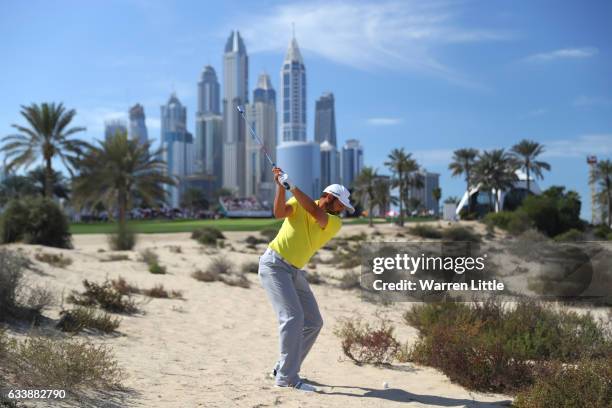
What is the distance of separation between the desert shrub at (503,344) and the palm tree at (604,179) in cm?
6446

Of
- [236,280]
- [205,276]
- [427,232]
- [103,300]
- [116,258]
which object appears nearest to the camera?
[103,300]

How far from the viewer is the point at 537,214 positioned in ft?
168

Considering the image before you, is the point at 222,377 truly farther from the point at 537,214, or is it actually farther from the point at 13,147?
the point at 537,214

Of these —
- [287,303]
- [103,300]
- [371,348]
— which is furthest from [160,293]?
[287,303]

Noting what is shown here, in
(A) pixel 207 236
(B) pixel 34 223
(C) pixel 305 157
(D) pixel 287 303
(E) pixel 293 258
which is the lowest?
(A) pixel 207 236

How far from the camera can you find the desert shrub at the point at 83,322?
7.62 m

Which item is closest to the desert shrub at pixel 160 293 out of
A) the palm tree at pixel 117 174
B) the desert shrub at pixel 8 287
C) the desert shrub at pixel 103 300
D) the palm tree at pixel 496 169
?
the desert shrub at pixel 103 300

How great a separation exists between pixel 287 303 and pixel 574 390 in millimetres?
2423

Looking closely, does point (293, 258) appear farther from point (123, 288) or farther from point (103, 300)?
point (123, 288)

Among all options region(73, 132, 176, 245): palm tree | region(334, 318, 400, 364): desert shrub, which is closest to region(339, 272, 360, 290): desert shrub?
region(334, 318, 400, 364): desert shrub

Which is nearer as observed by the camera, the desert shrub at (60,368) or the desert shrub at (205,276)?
the desert shrub at (60,368)

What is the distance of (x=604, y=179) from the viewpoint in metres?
67.6

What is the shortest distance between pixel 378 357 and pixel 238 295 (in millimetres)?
7178

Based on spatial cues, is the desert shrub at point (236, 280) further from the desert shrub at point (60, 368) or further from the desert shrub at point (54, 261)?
the desert shrub at point (60, 368)
